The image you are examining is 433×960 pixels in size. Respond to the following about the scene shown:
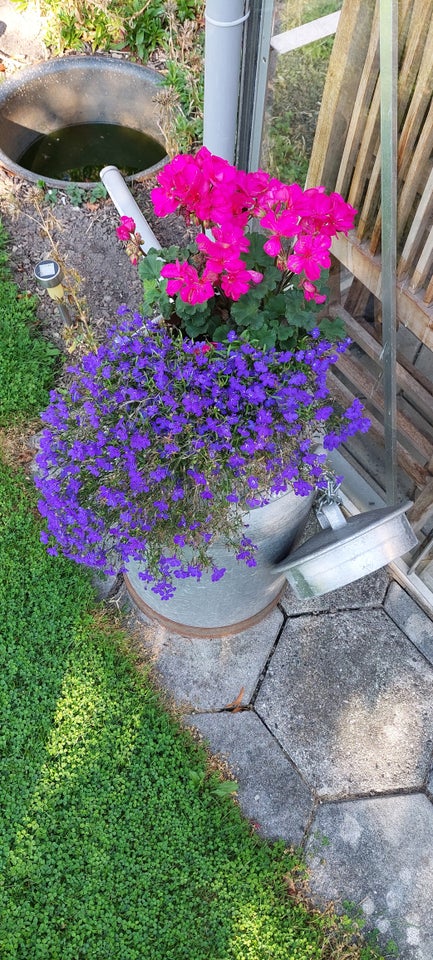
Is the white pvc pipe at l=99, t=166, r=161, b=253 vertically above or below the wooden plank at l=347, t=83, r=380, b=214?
below

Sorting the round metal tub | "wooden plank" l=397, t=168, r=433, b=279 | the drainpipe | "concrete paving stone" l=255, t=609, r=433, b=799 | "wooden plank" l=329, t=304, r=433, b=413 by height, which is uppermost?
the drainpipe

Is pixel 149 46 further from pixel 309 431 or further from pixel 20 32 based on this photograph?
pixel 309 431

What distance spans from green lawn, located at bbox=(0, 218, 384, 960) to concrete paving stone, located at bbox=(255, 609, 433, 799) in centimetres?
33

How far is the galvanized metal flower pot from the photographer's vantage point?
1.90 m

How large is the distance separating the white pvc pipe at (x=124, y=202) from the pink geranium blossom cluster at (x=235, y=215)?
5.59ft

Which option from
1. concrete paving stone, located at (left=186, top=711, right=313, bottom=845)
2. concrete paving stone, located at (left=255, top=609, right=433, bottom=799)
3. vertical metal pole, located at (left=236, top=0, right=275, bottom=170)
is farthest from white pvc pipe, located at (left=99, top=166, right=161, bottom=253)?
concrete paving stone, located at (left=186, top=711, right=313, bottom=845)

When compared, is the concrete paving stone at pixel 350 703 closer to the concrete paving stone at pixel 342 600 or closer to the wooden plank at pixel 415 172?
the concrete paving stone at pixel 342 600

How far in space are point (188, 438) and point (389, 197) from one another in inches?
31.8

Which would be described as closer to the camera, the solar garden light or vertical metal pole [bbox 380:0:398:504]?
vertical metal pole [bbox 380:0:398:504]

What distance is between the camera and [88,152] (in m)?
4.05

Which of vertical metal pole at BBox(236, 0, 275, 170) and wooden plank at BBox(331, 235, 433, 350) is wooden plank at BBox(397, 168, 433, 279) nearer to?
wooden plank at BBox(331, 235, 433, 350)

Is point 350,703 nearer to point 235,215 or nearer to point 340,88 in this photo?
point 235,215

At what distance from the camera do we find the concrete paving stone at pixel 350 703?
2.44m

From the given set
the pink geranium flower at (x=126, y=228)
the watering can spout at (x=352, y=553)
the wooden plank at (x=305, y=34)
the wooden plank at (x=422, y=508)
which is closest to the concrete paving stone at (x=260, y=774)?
the watering can spout at (x=352, y=553)
